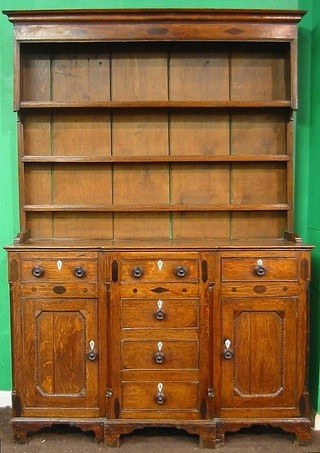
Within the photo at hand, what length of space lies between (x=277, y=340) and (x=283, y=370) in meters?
0.16

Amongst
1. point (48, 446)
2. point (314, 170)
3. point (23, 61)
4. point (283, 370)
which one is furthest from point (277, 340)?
point (23, 61)

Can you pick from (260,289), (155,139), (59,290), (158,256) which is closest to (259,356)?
(260,289)

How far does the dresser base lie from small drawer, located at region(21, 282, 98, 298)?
Result: 631mm

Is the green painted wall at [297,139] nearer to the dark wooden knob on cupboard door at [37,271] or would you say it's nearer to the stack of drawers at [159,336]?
the dark wooden knob on cupboard door at [37,271]

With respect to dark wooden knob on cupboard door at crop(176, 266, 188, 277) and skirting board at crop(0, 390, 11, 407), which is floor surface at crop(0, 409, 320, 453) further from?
dark wooden knob on cupboard door at crop(176, 266, 188, 277)

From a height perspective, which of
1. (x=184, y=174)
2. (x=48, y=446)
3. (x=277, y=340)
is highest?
(x=184, y=174)

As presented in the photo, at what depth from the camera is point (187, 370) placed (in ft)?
7.38

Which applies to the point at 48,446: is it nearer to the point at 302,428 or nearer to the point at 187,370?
the point at 187,370

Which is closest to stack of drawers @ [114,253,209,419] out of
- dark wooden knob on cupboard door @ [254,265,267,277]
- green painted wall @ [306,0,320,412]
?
dark wooden knob on cupboard door @ [254,265,267,277]

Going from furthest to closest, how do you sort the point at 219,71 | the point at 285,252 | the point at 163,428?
the point at 219,71 → the point at 163,428 → the point at 285,252

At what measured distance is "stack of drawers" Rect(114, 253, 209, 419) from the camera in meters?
2.23

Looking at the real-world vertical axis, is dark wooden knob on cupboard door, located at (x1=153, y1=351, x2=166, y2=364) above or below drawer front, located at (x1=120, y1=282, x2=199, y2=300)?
below

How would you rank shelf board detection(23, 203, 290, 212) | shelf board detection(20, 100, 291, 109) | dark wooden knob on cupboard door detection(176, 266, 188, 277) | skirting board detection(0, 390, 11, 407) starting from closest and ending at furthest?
dark wooden knob on cupboard door detection(176, 266, 188, 277), shelf board detection(20, 100, 291, 109), shelf board detection(23, 203, 290, 212), skirting board detection(0, 390, 11, 407)

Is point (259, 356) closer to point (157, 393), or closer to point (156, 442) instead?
point (157, 393)
